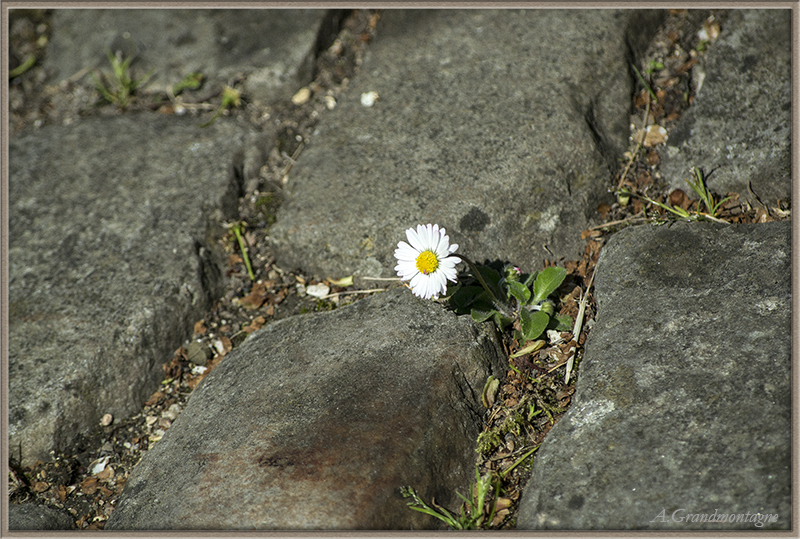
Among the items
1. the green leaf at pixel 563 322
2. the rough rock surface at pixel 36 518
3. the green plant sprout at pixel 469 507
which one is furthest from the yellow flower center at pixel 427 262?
the rough rock surface at pixel 36 518

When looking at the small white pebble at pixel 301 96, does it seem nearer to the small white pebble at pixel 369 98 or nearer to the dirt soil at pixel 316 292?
the dirt soil at pixel 316 292

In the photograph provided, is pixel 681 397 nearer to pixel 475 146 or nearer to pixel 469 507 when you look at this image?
pixel 469 507

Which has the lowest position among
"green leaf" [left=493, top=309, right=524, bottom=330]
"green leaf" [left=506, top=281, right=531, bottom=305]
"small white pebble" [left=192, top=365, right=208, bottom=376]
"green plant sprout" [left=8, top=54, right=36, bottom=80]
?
"small white pebble" [left=192, top=365, right=208, bottom=376]

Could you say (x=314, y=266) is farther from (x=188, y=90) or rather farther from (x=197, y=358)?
(x=188, y=90)

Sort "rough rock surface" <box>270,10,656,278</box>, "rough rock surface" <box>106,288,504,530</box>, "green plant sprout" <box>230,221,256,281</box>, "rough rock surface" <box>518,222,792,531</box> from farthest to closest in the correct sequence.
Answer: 1. "green plant sprout" <box>230,221,256,281</box>
2. "rough rock surface" <box>270,10,656,278</box>
3. "rough rock surface" <box>106,288,504,530</box>
4. "rough rock surface" <box>518,222,792,531</box>

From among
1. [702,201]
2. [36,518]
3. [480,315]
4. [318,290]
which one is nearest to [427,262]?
[480,315]

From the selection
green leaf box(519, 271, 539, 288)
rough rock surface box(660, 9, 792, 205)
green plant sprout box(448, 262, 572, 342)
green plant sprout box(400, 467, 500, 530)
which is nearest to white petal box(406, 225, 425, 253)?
green plant sprout box(448, 262, 572, 342)

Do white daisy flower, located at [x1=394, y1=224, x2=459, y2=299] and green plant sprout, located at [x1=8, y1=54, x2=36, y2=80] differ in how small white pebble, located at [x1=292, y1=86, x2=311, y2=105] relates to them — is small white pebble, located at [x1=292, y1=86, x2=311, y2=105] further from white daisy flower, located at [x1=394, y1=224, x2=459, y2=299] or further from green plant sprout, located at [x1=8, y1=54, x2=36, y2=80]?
green plant sprout, located at [x1=8, y1=54, x2=36, y2=80]
